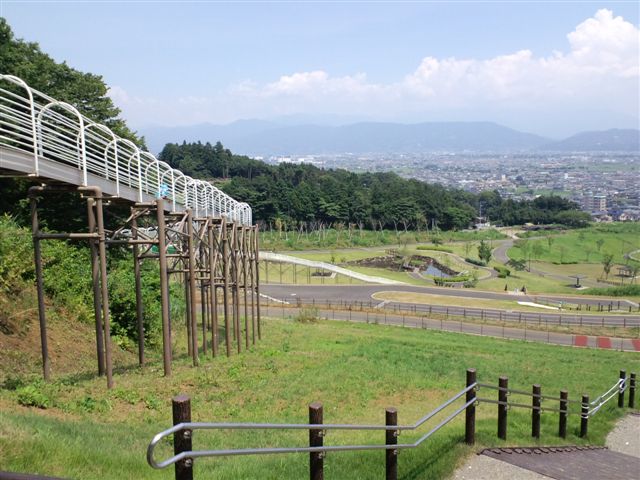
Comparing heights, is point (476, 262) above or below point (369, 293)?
below

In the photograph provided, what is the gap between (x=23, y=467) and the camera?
16.5ft

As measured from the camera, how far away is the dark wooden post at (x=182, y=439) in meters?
3.42

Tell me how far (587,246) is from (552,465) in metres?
105

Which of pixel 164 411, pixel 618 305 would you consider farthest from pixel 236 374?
pixel 618 305

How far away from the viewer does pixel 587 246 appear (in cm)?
10075

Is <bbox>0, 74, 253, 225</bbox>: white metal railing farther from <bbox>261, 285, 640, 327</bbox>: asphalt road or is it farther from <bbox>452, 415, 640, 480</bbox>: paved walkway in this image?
<bbox>261, 285, 640, 327</bbox>: asphalt road

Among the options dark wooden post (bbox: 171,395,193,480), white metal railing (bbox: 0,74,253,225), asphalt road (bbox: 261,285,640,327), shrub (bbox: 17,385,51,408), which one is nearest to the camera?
dark wooden post (bbox: 171,395,193,480)

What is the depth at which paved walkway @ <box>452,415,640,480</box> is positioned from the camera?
6465 mm

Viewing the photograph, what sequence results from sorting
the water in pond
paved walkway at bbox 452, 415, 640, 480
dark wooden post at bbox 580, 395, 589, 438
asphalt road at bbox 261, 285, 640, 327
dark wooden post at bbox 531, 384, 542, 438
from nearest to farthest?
paved walkway at bbox 452, 415, 640, 480, dark wooden post at bbox 531, 384, 542, 438, dark wooden post at bbox 580, 395, 589, 438, asphalt road at bbox 261, 285, 640, 327, the water in pond

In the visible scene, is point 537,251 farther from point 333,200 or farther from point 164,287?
point 164,287

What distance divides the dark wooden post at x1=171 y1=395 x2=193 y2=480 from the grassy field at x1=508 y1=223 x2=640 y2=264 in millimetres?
87121

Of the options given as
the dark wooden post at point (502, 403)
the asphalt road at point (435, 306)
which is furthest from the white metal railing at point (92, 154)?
the asphalt road at point (435, 306)

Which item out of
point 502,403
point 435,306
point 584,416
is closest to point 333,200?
point 435,306

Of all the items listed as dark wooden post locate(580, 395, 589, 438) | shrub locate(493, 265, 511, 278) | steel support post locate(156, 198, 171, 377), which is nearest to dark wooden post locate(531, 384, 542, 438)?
dark wooden post locate(580, 395, 589, 438)
